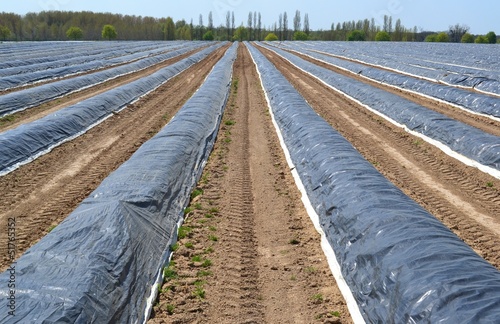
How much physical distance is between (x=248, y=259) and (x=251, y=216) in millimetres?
1553

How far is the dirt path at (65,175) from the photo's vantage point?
764cm

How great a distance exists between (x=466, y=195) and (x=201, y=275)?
5909 millimetres

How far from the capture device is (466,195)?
29.1ft

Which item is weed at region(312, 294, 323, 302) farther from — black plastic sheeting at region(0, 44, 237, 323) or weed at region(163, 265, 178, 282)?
black plastic sheeting at region(0, 44, 237, 323)

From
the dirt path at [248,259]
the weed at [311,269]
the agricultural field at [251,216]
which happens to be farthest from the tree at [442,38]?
the weed at [311,269]

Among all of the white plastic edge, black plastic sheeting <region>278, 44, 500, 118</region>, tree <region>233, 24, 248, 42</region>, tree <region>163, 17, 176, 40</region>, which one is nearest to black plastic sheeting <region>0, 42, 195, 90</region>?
the white plastic edge

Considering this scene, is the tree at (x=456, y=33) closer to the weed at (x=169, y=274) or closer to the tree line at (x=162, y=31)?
the tree line at (x=162, y=31)

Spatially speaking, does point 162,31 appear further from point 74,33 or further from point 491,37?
point 491,37

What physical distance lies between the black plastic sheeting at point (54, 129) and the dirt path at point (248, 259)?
4569 mm

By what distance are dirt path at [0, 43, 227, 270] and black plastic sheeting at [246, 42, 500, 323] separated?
15.7 feet

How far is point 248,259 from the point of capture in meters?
6.46

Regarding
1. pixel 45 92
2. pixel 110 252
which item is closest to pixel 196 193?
pixel 110 252

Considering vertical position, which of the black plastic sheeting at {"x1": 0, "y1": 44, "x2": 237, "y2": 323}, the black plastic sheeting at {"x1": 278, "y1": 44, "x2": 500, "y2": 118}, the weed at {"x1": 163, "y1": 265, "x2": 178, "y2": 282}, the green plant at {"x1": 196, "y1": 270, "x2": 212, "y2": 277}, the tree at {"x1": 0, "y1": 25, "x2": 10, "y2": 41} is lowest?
the green plant at {"x1": 196, "y1": 270, "x2": 212, "y2": 277}

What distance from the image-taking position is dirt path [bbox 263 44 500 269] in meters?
7.36
